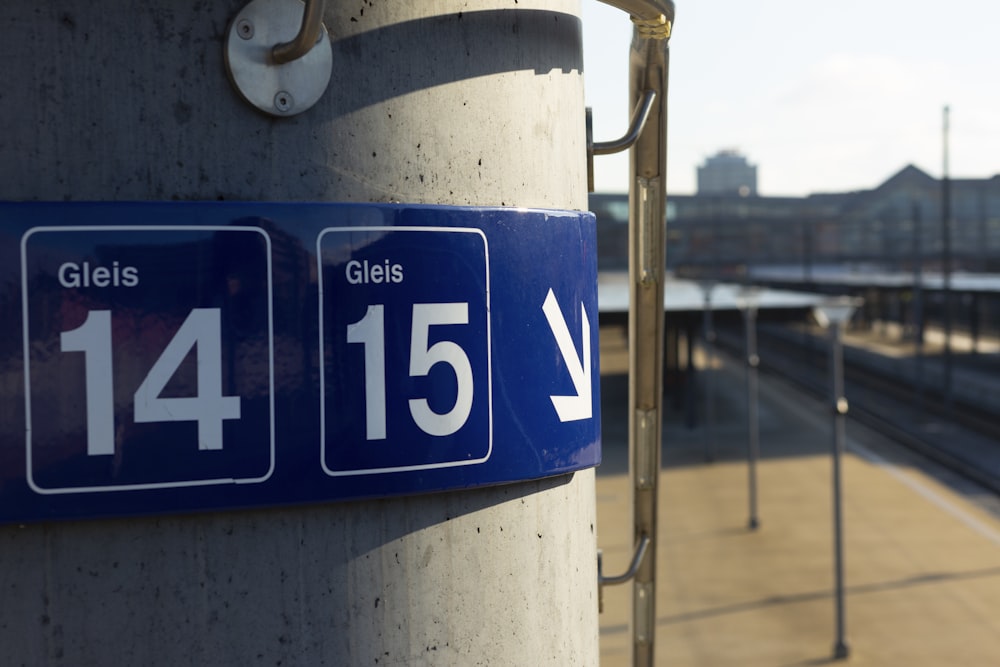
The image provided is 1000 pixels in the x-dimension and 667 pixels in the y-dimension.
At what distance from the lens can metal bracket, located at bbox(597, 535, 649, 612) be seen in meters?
2.56

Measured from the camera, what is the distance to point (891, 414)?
1288 inches

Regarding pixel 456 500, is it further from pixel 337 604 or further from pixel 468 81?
pixel 468 81

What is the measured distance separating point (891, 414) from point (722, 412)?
15.0ft

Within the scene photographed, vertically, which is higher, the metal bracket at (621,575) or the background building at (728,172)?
the background building at (728,172)

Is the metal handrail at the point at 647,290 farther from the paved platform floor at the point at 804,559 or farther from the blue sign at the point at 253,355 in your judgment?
the paved platform floor at the point at 804,559

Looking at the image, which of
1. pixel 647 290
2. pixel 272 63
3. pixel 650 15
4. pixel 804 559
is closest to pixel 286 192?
pixel 272 63

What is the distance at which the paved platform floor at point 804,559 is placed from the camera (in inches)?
533

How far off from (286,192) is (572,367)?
64 centimetres

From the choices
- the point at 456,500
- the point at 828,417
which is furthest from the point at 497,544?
the point at 828,417

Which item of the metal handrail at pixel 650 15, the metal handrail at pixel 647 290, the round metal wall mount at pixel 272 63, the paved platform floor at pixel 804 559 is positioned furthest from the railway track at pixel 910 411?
the round metal wall mount at pixel 272 63

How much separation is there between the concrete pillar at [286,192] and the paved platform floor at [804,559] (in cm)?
653

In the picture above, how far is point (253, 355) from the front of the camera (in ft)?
6.35

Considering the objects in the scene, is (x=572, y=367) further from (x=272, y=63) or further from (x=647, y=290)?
(x=272, y=63)

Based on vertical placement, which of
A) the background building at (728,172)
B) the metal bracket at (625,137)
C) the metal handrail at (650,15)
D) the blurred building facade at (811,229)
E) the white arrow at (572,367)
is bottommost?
the white arrow at (572,367)
